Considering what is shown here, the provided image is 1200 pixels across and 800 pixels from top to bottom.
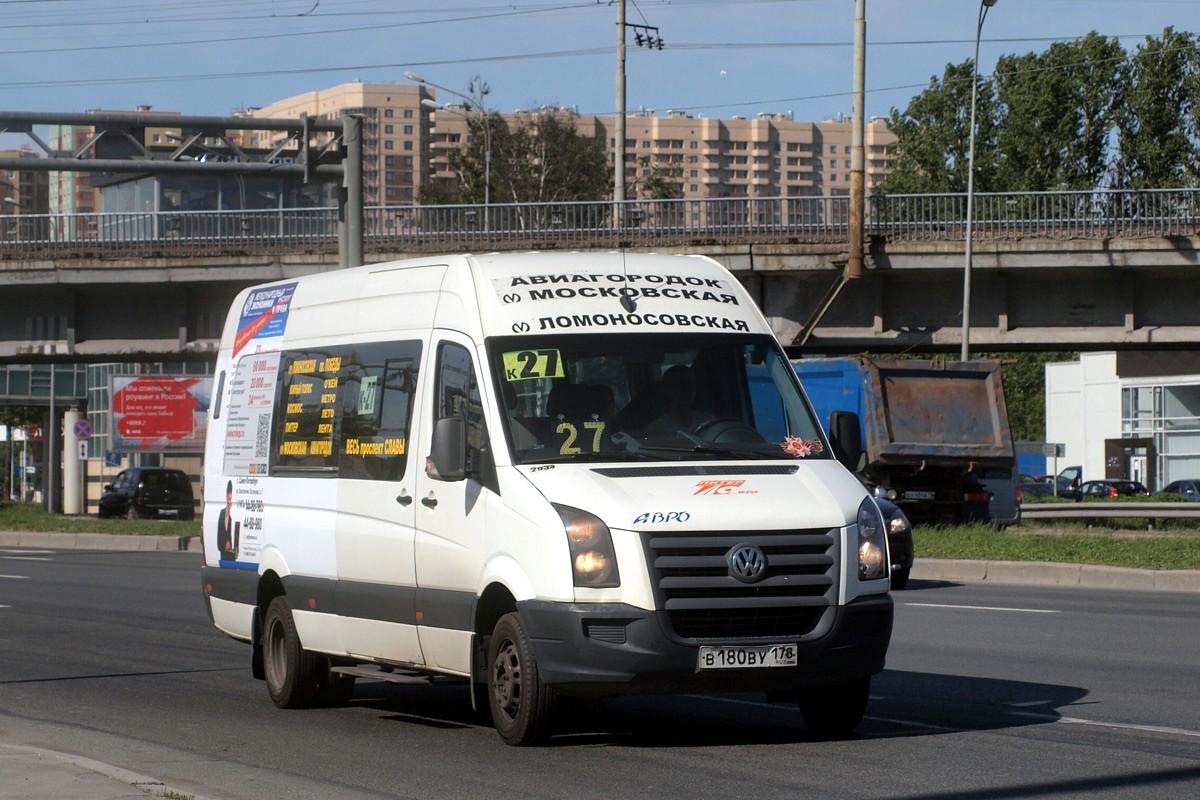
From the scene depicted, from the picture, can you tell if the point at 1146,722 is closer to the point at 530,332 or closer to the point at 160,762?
the point at 530,332

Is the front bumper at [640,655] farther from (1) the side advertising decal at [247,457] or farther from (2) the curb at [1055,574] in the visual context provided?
(2) the curb at [1055,574]

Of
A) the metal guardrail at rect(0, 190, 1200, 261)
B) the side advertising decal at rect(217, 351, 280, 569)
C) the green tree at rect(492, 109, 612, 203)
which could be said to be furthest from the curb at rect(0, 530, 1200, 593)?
the green tree at rect(492, 109, 612, 203)

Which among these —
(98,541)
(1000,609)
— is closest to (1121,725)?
(1000,609)

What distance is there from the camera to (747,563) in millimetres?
7703

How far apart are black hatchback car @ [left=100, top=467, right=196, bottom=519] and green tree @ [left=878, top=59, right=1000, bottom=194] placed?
42780 mm

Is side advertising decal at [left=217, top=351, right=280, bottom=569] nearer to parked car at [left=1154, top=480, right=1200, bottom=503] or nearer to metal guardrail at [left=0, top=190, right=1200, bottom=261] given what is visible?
metal guardrail at [left=0, top=190, right=1200, bottom=261]

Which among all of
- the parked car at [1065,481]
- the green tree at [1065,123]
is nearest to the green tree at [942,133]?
the green tree at [1065,123]

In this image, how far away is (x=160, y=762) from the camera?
8.17 metres

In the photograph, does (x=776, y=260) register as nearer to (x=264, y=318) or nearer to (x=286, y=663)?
(x=264, y=318)

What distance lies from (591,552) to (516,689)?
87cm

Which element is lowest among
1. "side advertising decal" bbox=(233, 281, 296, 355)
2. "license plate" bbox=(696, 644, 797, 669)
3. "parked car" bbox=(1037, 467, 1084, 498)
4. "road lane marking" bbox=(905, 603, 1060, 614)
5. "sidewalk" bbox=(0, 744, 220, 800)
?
"parked car" bbox=(1037, 467, 1084, 498)

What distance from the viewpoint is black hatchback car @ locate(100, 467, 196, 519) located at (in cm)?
5094

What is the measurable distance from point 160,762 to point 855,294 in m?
28.6

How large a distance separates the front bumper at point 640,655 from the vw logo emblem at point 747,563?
30cm
